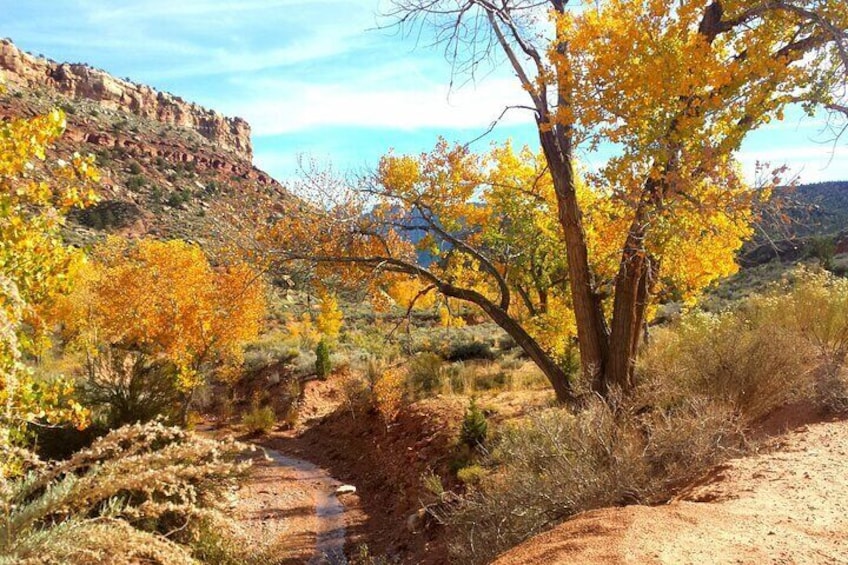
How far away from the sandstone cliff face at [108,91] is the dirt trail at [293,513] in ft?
305

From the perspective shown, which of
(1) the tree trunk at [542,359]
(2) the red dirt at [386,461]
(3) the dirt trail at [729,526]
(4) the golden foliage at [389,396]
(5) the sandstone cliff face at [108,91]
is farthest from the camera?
(5) the sandstone cliff face at [108,91]

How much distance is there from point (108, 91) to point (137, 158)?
4670cm

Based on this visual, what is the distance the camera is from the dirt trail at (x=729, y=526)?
128 inches

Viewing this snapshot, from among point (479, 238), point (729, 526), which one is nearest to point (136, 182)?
point (479, 238)

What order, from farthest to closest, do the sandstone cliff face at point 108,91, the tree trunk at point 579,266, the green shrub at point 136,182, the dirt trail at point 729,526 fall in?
the sandstone cliff face at point 108,91, the green shrub at point 136,182, the tree trunk at point 579,266, the dirt trail at point 729,526

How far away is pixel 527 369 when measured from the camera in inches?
790

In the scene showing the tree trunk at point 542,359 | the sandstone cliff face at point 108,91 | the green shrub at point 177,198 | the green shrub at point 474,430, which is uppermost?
the sandstone cliff face at point 108,91

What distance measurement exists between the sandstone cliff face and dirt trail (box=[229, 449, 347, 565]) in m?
93.0

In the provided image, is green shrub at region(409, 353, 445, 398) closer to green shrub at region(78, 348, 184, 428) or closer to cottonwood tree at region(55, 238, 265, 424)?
cottonwood tree at region(55, 238, 265, 424)

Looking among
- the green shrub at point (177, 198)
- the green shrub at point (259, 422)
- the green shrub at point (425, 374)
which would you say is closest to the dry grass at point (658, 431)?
the green shrub at point (425, 374)

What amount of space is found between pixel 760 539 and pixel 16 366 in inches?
191

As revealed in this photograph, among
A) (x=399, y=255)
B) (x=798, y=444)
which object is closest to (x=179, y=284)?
(x=399, y=255)

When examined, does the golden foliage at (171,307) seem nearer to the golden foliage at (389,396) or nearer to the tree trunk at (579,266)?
the golden foliage at (389,396)

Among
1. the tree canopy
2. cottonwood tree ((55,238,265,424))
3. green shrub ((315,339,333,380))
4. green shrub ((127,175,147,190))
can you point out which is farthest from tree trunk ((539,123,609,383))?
green shrub ((127,175,147,190))
